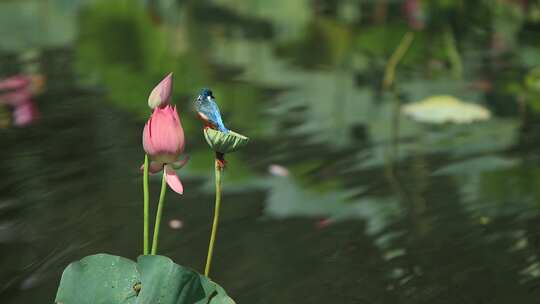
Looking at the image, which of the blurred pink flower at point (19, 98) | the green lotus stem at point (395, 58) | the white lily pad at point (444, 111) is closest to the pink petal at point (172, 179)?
the blurred pink flower at point (19, 98)

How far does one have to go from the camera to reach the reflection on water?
4.75 feet

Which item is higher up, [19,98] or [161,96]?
[161,96]

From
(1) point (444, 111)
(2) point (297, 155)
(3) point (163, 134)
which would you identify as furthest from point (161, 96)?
(1) point (444, 111)

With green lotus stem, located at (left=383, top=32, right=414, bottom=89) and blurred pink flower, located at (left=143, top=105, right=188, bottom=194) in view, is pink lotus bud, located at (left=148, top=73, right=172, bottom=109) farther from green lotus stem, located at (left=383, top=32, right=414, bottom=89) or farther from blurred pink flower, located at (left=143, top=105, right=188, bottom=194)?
green lotus stem, located at (left=383, top=32, right=414, bottom=89)

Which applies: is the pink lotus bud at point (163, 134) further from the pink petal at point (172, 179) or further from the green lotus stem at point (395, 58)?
the green lotus stem at point (395, 58)

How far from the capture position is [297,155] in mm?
2023

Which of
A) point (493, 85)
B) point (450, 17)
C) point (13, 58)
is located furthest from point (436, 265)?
point (450, 17)

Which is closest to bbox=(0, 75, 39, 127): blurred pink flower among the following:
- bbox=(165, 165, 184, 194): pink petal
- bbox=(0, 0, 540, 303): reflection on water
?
bbox=(0, 0, 540, 303): reflection on water

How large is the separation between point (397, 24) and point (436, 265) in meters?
1.90

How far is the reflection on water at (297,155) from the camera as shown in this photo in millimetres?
1446

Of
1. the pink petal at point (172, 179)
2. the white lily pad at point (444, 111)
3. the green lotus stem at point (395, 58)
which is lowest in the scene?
the white lily pad at point (444, 111)

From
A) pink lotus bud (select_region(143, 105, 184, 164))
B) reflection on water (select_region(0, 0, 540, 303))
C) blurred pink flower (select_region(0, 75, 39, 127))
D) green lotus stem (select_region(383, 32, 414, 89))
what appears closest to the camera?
pink lotus bud (select_region(143, 105, 184, 164))

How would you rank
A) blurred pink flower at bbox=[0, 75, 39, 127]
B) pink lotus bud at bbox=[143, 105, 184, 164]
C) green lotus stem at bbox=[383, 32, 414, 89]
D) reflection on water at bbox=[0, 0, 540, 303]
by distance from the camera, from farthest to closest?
green lotus stem at bbox=[383, 32, 414, 89] → blurred pink flower at bbox=[0, 75, 39, 127] → reflection on water at bbox=[0, 0, 540, 303] → pink lotus bud at bbox=[143, 105, 184, 164]

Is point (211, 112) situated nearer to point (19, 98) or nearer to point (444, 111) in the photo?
point (444, 111)
